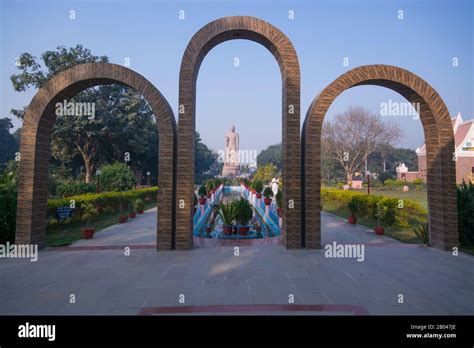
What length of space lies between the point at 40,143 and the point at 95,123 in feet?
58.4

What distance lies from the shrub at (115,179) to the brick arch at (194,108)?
12996 millimetres

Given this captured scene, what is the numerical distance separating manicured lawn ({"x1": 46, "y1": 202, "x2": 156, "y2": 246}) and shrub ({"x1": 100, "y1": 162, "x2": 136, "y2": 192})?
12.8 feet

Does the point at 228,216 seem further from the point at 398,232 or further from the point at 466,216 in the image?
the point at 466,216

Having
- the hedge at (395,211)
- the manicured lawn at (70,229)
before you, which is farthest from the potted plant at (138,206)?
the hedge at (395,211)

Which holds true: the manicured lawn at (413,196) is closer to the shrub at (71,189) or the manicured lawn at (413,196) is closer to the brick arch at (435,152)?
the brick arch at (435,152)

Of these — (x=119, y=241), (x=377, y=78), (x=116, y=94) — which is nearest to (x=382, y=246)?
(x=377, y=78)

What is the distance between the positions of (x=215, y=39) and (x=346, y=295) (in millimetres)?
6651

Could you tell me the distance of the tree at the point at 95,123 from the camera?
21.4 m

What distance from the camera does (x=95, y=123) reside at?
Answer: 22.8 metres

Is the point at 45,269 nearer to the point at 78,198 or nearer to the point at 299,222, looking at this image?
the point at 299,222

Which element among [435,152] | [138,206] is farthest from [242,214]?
[138,206]

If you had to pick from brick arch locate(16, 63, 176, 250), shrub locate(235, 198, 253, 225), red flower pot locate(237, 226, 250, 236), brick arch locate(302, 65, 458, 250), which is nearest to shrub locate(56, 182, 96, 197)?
brick arch locate(16, 63, 176, 250)

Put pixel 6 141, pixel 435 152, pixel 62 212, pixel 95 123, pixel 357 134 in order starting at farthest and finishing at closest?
pixel 6 141, pixel 357 134, pixel 95 123, pixel 62 212, pixel 435 152

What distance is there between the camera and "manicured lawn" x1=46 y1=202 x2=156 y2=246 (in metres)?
Result: 8.42
